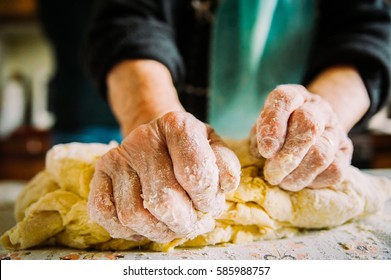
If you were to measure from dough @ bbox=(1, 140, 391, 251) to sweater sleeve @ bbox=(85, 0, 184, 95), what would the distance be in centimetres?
24

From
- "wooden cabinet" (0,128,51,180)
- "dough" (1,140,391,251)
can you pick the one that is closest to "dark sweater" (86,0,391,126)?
"dough" (1,140,391,251)

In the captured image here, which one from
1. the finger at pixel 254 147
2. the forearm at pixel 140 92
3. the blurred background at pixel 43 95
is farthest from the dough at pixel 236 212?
the blurred background at pixel 43 95

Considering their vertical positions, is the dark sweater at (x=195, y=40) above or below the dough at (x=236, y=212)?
above

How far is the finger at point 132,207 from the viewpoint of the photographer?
46 centimetres

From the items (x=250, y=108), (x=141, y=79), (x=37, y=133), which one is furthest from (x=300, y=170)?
(x=37, y=133)

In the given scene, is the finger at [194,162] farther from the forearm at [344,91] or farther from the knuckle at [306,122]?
the forearm at [344,91]

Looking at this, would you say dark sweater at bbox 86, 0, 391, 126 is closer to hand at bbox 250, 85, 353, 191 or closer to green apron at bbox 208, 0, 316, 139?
green apron at bbox 208, 0, 316, 139

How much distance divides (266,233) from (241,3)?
1.95 ft

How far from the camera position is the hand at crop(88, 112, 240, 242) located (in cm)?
45

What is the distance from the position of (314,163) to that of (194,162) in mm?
183

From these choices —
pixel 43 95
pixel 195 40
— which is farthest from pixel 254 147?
pixel 43 95

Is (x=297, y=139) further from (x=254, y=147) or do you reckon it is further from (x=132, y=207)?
(x=132, y=207)
